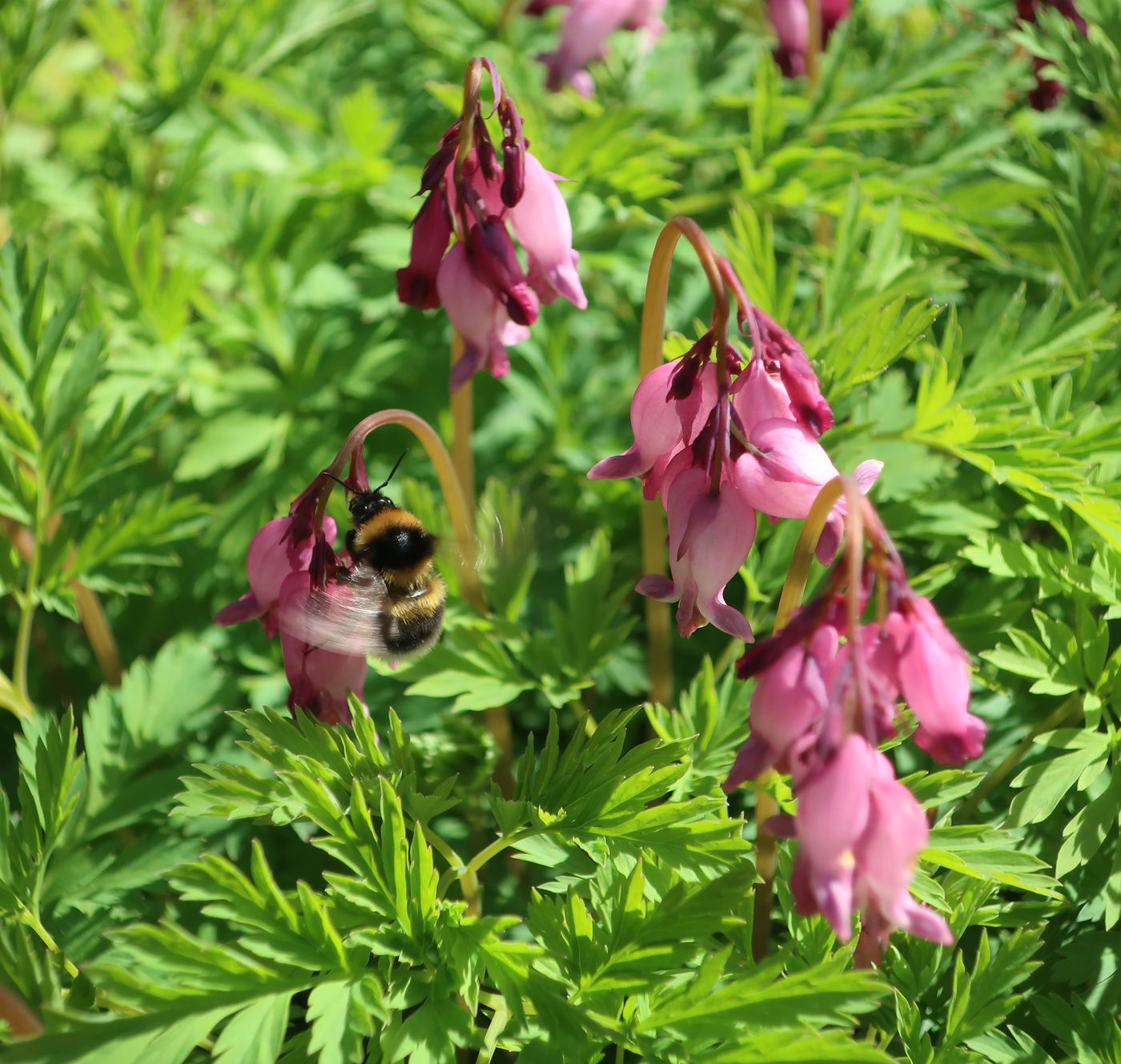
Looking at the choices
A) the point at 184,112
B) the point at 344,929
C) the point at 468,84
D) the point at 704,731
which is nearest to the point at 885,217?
the point at 468,84

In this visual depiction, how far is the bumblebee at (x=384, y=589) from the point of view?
180 centimetres

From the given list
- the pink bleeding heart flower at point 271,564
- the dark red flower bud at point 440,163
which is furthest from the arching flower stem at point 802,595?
the dark red flower bud at point 440,163

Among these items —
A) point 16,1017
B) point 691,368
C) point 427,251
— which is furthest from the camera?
point 427,251

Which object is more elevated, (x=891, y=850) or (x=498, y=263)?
(x=498, y=263)

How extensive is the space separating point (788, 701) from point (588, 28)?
2081 mm

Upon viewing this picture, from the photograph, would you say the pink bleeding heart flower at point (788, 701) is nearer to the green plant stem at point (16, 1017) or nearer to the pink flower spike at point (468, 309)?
the pink flower spike at point (468, 309)

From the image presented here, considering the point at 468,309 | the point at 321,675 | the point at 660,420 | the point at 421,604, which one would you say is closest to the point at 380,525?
the point at 421,604

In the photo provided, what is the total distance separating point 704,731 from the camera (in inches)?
84.0

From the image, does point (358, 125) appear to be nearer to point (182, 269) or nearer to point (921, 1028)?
point (182, 269)

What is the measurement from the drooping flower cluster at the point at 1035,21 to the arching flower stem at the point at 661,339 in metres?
1.29

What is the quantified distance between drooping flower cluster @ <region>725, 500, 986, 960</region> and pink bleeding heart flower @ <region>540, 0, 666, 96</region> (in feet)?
6.18

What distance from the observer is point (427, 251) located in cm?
201

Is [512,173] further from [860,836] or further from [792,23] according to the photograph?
[792,23]

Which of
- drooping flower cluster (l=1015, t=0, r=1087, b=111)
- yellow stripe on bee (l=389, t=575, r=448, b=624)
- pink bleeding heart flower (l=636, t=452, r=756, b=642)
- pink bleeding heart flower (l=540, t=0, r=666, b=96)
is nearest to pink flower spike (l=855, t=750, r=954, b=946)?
pink bleeding heart flower (l=636, t=452, r=756, b=642)
